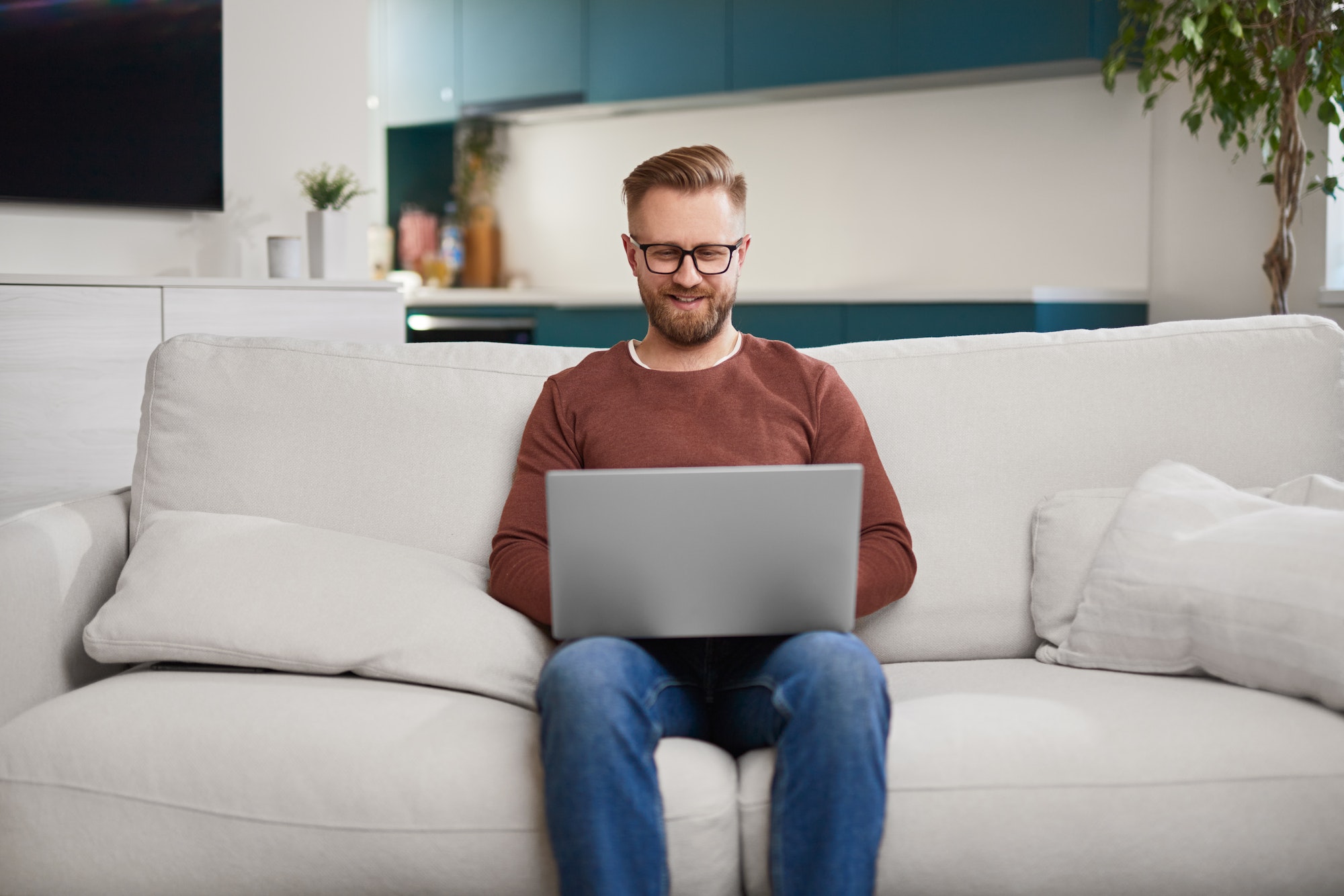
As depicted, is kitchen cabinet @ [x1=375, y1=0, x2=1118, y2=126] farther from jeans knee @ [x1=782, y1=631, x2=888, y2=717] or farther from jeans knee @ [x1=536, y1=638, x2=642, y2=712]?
jeans knee @ [x1=536, y1=638, x2=642, y2=712]

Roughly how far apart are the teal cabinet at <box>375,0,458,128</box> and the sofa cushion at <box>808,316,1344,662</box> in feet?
13.7

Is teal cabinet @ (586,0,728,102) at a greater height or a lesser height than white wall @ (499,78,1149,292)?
greater

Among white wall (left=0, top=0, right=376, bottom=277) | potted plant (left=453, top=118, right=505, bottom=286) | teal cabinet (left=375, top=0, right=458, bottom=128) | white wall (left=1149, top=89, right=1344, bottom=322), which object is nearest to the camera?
white wall (left=0, top=0, right=376, bottom=277)

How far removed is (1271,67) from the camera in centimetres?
324

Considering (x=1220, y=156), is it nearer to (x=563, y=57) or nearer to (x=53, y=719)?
(x=563, y=57)

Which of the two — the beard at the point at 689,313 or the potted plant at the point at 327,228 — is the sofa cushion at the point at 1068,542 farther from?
the potted plant at the point at 327,228

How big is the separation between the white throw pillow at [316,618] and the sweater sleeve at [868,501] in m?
0.46

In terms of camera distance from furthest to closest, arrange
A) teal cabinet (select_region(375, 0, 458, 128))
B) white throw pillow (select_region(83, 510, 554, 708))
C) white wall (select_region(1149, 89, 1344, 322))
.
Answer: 1. teal cabinet (select_region(375, 0, 458, 128))
2. white wall (select_region(1149, 89, 1344, 322))
3. white throw pillow (select_region(83, 510, 554, 708))

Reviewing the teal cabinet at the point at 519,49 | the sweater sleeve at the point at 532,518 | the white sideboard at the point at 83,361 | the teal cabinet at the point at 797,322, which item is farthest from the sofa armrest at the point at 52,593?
the teal cabinet at the point at 519,49

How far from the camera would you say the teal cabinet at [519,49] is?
5.24m

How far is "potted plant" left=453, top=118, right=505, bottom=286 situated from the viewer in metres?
5.82

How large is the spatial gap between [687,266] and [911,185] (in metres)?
3.22

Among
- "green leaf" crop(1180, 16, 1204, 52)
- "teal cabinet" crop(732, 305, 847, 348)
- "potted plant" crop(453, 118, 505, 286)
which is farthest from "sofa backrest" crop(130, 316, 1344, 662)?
"potted plant" crop(453, 118, 505, 286)

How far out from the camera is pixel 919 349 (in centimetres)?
201
